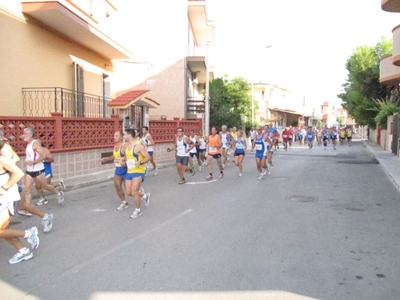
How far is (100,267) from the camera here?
5.22 m

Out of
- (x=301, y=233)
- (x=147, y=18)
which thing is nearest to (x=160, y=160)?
(x=147, y=18)

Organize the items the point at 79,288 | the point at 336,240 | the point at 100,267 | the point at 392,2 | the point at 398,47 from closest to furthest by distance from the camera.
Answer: the point at 79,288 → the point at 100,267 → the point at 336,240 → the point at 392,2 → the point at 398,47

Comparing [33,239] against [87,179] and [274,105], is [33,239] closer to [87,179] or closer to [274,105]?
[87,179]

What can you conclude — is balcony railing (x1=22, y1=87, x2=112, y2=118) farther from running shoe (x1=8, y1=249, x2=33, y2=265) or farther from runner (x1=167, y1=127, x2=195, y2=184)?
running shoe (x1=8, y1=249, x2=33, y2=265)

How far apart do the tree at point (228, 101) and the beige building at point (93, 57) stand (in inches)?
88.8

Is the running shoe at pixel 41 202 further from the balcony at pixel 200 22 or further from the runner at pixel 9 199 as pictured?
the balcony at pixel 200 22

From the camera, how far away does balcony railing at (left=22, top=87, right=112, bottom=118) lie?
13.0m

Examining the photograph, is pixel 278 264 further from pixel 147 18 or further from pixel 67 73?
pixel 147 18

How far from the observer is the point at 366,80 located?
35156 mm

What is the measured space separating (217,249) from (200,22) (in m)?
26.6

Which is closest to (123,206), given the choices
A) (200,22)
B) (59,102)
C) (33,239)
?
(33,239)

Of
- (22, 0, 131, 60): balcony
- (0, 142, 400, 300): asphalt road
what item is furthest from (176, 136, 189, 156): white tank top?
(22, 0, 131, 60): balcony

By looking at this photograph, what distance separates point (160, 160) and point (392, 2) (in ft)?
37.1

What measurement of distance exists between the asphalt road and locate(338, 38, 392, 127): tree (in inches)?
1076
